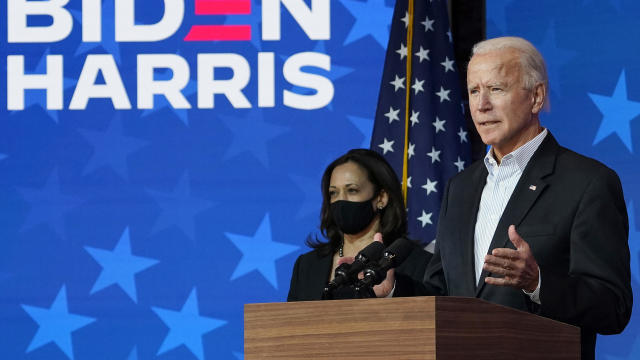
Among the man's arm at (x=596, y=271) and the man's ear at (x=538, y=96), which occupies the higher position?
the man's ear at (x=538, y=96)

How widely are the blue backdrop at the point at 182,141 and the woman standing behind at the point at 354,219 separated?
3.18 ft

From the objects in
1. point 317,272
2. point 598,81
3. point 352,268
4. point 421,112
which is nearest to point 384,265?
point 352,268

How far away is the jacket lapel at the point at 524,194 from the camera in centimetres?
225

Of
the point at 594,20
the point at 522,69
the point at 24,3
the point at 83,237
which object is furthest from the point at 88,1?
the point at 522,69

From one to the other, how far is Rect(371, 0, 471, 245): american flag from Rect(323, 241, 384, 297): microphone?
231 cm

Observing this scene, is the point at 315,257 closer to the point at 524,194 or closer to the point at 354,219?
the point at 354,219

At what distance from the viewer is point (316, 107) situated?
491 centimetres

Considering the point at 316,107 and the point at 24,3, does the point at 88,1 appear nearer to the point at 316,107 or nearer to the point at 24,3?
the point at 24,3

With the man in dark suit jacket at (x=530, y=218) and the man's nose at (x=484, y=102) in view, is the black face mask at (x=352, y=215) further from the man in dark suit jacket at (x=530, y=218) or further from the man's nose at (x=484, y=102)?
the man's nose at (x=484, y=102)

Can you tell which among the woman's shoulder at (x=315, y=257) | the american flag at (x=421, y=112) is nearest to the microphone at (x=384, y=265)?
the woman's shoulder at (x=315, y=257)

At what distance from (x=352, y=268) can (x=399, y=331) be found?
0.43m

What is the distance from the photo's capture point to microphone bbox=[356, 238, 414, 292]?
207 centimetres

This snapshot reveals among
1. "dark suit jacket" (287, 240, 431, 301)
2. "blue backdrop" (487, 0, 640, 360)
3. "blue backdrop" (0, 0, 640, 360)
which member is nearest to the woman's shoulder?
"dark suit jacket" (287, 240, 431, 301)

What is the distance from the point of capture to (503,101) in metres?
2.40
